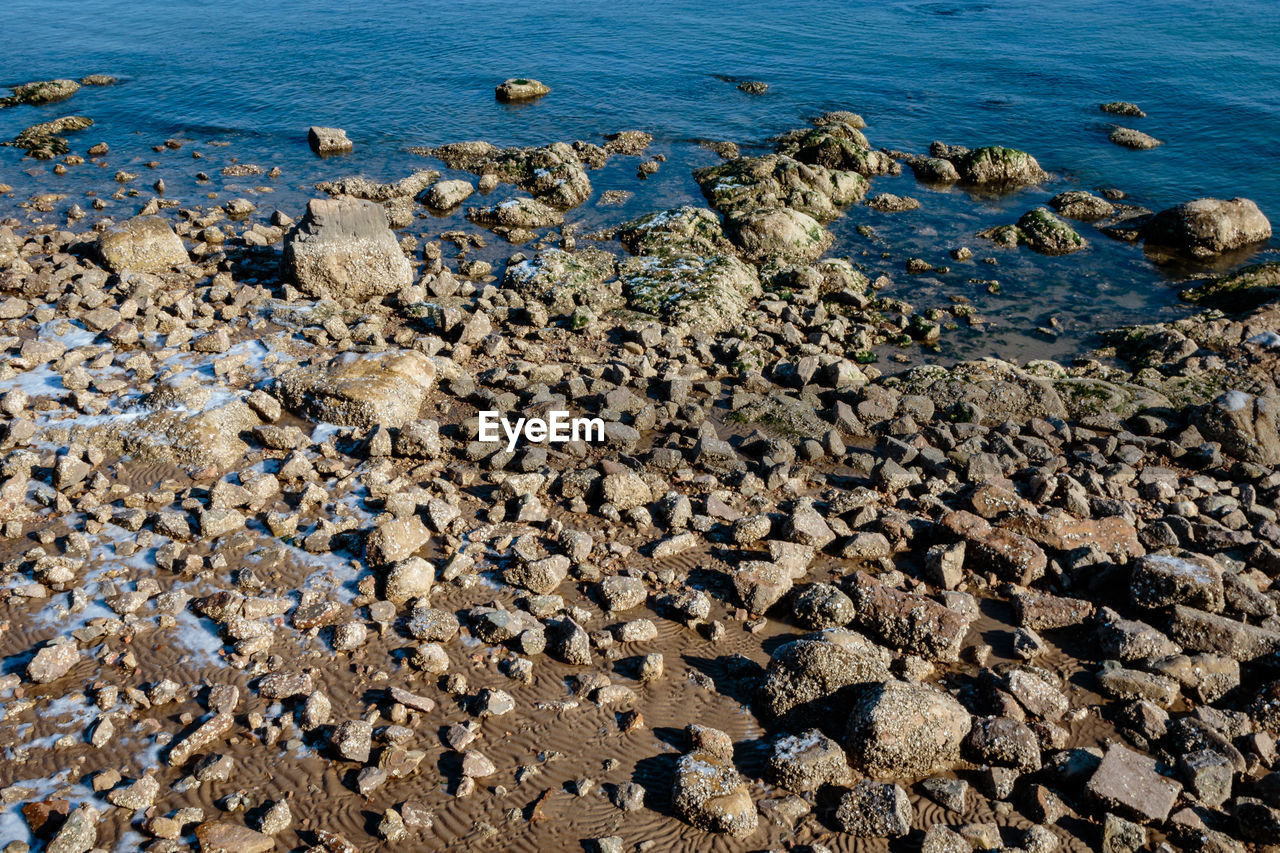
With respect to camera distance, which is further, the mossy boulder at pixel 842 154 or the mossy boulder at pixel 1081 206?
the mossy boulder at pixel 842 154

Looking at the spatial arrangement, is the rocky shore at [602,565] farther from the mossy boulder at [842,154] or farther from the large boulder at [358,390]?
the mossy boulder at [842,154]

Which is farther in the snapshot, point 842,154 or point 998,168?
point 998,168

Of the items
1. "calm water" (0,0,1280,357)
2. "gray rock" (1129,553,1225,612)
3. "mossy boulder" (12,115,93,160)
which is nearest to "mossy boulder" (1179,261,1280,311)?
"calm water" (0,0,1280,357)

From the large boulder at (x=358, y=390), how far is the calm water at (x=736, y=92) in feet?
43.6

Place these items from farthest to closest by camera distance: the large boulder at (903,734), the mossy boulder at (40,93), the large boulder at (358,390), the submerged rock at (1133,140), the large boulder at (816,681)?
the mossy boulder at (40,93)
the submerged rock at (1133,140)
the large boulder at (358,390)
the large boulder at (816,681)
the large boulder at (903,734)

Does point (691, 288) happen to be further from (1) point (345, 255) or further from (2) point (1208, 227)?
(2) point (1208, 227)

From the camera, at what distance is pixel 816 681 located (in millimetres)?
10000

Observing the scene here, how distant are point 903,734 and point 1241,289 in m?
22.2

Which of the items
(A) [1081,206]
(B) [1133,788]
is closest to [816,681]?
(B) [1133,788]

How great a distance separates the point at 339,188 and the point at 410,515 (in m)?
20.0

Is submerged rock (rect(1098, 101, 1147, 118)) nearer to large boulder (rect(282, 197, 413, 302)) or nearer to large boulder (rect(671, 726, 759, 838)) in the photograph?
large boulder (rect(282, 197, 413, 302))

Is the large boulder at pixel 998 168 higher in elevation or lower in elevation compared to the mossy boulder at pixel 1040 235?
higher

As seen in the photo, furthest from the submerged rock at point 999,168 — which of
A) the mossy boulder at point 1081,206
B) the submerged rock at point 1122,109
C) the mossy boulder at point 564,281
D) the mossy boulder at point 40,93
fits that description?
the mossy boulder at point 40,93

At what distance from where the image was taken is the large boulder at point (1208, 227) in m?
27.5
